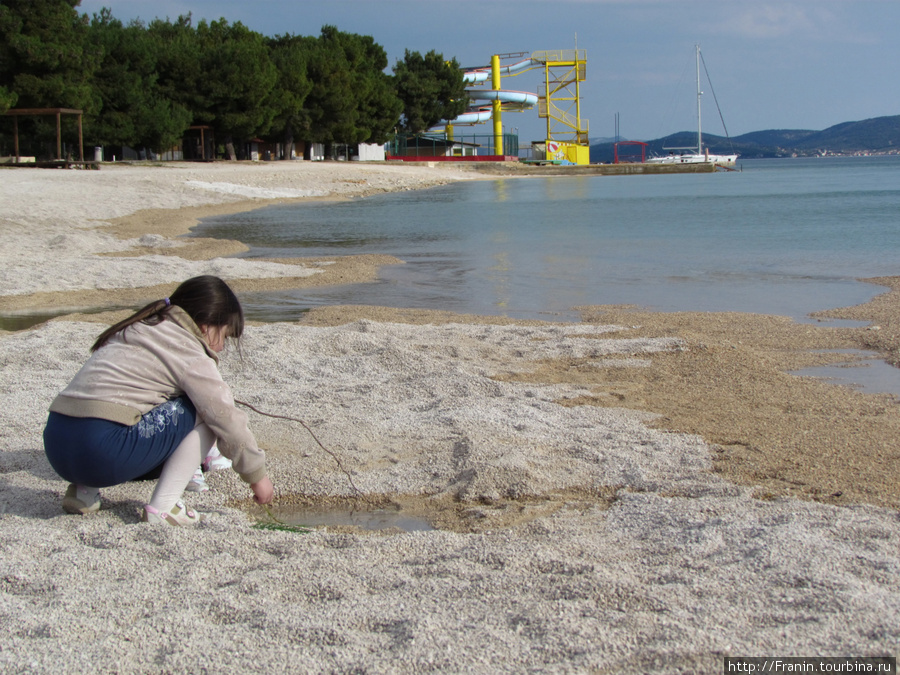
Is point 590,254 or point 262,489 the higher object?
point 590,254

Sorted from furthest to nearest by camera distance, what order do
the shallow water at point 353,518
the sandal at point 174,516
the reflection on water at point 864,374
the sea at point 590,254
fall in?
the sea at point 590,254 → the reflection on water at point 864,374 → the shallow water at point 353,518 → the sandal at point 174,516

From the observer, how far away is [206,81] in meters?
46.2

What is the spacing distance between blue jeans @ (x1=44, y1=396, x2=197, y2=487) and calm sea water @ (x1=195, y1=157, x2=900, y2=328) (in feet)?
17.6

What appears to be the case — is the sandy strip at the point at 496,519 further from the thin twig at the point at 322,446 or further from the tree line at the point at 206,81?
the tree line at the point at 206,81

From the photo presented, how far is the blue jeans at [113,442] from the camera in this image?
134 inches

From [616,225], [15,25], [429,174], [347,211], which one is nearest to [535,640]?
[616,225]

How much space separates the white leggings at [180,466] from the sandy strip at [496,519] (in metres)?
0.16

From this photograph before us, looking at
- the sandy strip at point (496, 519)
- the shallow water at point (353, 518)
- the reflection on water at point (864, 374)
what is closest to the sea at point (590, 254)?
the reflection on water at point (864, 374)

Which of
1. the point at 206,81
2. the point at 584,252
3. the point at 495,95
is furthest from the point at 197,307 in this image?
the point at 495,95

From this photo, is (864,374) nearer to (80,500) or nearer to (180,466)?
(180,466)

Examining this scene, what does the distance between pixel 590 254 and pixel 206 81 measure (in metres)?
36.6

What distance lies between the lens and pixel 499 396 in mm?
5555

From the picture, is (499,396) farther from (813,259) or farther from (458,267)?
(813,259)

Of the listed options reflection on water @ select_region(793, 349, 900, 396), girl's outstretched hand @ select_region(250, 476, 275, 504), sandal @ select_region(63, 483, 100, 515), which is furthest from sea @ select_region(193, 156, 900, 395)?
sandal @ select_region(63, 483, 100, 515)
